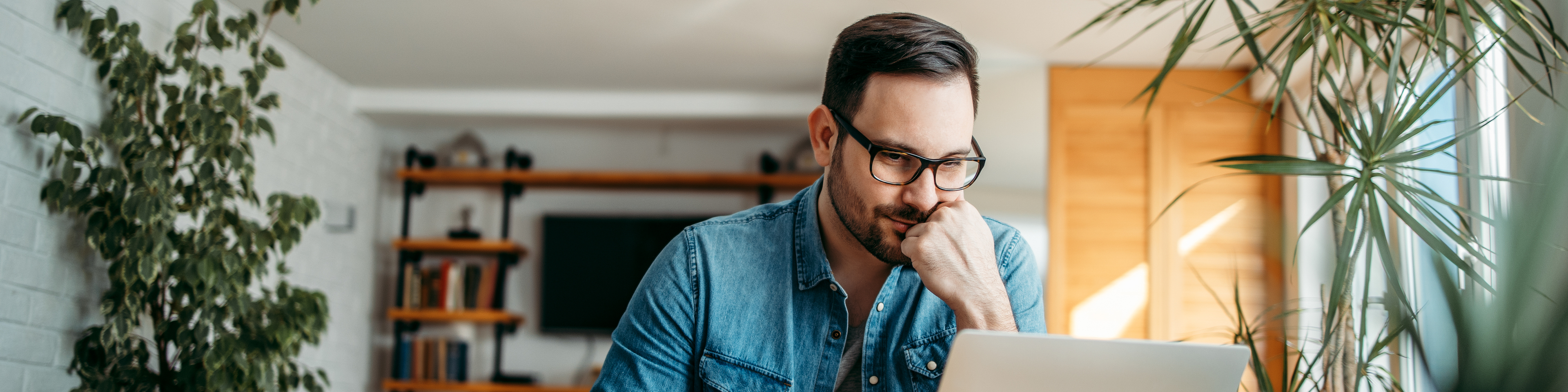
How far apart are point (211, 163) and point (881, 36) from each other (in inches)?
87.0

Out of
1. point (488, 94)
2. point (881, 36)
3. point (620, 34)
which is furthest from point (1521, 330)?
point (488, 94)

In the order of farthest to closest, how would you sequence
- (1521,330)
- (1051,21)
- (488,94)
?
(488,94) < (1051,21) < (1521,330)

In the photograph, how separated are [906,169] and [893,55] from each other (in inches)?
5.4

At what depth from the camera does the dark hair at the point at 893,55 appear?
1107 millimetres

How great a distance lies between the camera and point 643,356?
112 cm

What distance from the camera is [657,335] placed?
1138 mm

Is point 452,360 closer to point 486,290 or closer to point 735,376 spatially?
point 486,290

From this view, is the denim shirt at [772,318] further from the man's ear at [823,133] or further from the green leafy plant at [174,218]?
the green leafy plant at [174,218]

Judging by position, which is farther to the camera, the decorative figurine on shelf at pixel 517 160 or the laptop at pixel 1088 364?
the decorative figurine on shelf at pixel 517 160

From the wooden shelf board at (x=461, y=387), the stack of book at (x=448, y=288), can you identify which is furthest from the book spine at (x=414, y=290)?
the wooden shelf board at (x=461, y=387)

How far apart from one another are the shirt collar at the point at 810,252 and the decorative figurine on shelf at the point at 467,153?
12.5 feet

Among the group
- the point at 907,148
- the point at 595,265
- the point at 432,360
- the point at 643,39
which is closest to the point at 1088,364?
the point at 907,148

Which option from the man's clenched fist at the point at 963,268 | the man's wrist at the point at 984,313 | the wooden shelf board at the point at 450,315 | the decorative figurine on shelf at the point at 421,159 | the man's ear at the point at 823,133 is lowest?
the wooden shelf board at the point at 450,315

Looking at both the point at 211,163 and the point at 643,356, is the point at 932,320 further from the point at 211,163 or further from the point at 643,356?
the point at 211,163
